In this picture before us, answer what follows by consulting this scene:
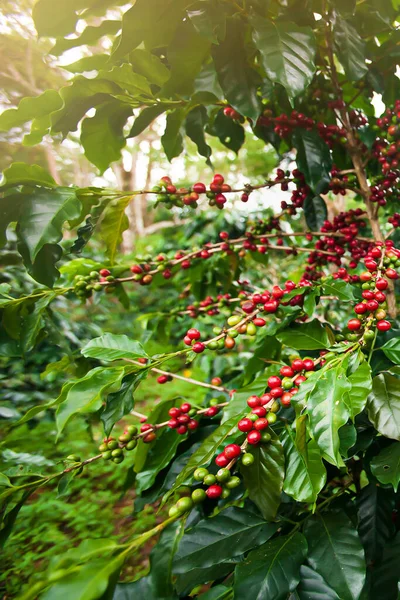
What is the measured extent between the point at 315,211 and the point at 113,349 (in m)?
0.70

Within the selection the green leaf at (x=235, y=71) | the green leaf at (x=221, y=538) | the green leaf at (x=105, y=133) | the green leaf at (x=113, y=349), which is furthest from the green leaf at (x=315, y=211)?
the green leaf at (x=221, y=538)

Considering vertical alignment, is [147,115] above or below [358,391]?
above

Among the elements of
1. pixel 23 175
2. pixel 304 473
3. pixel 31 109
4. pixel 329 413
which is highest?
pixel 31 109

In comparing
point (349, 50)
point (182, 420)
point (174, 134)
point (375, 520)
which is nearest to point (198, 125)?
point (174, 134)

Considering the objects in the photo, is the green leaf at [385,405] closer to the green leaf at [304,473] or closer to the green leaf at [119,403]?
the green leaf at [304,473]

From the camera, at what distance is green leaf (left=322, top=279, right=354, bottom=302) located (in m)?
0.67

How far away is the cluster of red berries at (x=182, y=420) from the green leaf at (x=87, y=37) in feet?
2.25

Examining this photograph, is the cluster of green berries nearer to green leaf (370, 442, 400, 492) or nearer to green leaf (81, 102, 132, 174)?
green leaf (370, 442, 400, 492)

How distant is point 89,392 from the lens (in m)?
0.54

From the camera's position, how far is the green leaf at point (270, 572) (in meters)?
0.46

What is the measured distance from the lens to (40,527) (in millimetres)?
1751

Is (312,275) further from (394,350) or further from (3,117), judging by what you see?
(3,117)

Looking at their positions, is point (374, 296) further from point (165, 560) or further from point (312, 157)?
point (165, 560)

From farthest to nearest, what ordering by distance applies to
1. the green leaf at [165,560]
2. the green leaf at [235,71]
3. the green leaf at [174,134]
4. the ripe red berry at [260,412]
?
1. the green leaf at [174,134]
2. the green leaf at [235,71]
3. the ripe red berry at [260,412]
4. the green leaf at [165,560]
